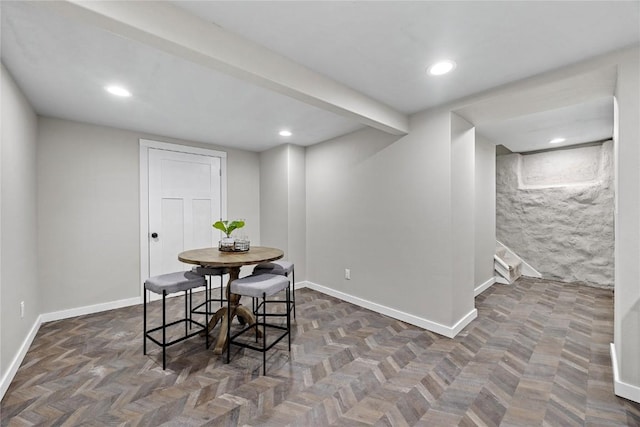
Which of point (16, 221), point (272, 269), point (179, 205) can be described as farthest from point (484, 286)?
point (16, 221)

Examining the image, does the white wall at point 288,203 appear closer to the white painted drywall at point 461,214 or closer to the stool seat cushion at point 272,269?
the stool seat cushion at point 272,269

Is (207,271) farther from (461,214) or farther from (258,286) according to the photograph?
(461,214)

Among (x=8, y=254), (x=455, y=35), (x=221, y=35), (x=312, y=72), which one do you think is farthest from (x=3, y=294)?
(x=455, y=35)

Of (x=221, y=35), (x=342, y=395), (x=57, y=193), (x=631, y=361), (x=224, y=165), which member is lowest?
(x=342, y=395)

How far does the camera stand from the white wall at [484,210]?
4.04m

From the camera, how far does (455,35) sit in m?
1.64

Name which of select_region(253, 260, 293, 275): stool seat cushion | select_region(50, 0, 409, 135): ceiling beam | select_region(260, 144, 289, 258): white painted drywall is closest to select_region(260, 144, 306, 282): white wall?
select_region(260, 144, 289, 258): white painted drywall

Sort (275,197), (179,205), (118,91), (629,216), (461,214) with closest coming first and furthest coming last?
(629,216) → (118,91) → (461,214) → (179,205) → (275,197)

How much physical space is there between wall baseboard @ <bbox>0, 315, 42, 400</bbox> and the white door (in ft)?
3.86

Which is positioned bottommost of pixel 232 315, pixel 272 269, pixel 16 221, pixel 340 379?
pixel 340 379

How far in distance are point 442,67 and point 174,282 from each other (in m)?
2.63

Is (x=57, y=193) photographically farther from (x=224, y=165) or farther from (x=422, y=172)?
(x=422, y=172)

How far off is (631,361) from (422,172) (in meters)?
1.97

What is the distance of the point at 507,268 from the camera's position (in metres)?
4.37
